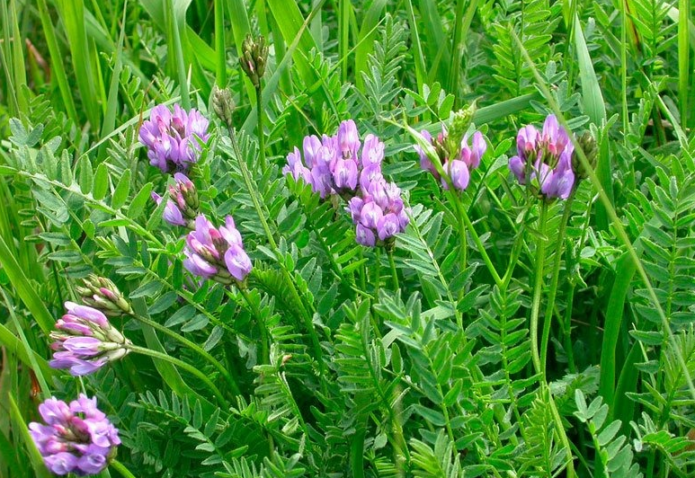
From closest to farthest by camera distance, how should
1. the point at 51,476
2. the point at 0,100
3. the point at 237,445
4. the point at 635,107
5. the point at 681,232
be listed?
the point at 51,476 → the point at 237,445 → the point at 681,232 → the point at 635,107 → the point at 0,100

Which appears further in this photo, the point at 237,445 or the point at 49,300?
the point at 49,300

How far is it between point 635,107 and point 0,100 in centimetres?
175

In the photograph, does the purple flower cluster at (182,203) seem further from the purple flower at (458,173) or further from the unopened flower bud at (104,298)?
the purple flower at (458,173)

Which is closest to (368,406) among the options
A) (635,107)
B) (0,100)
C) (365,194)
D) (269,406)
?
(269,406)

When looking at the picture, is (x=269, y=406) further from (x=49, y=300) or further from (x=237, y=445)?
(x=49, y=300)

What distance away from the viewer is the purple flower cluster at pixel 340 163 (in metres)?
1.46

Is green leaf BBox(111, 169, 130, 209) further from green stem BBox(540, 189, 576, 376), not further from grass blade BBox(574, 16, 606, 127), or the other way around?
grass blade BBox(574, 16, 606, 127)

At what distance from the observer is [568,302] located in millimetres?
1633

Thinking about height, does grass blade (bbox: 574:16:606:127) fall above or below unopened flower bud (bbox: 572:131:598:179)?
below

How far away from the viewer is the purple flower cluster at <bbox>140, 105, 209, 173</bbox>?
61.9 inches

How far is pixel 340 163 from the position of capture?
1.46m

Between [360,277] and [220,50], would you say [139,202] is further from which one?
[220,50]

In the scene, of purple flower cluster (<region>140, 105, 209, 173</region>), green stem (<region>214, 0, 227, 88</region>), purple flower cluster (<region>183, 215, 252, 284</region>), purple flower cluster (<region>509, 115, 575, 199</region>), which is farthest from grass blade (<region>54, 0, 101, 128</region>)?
purple flower cluster (<region>509, 115, 575, 199</region>)

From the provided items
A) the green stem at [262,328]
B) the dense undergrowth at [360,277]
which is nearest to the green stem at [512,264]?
the dense undergrowth at [360,277]
